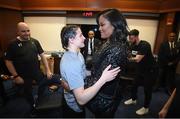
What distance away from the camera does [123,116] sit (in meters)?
2.83

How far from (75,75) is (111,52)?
31cm

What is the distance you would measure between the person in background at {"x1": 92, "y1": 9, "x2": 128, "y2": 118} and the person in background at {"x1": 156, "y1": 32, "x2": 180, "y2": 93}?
119 inches

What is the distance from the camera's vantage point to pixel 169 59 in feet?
12.7

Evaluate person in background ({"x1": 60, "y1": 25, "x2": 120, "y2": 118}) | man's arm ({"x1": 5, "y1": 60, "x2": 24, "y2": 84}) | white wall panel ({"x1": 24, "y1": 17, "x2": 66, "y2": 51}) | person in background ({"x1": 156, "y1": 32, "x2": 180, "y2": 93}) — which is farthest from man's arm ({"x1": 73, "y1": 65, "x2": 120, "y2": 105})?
white wall panel ({"x1": 24, "y1": 17, "x2": 66, "y2": 51})

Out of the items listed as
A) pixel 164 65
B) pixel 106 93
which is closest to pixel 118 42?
pixel 106 93

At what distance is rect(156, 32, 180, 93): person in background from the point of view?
12.6 feet

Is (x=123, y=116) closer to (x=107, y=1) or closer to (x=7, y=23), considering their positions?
(x=107, y=1)

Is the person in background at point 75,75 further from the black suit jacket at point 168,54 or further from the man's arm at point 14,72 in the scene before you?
the black suit jacket at point 168,54

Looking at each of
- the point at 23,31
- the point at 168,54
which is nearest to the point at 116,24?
the point at 23,31

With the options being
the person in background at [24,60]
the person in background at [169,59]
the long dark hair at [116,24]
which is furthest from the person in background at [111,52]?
the person in background at [169,59]

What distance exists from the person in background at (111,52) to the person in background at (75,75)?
0.21 ft

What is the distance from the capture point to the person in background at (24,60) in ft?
8.61

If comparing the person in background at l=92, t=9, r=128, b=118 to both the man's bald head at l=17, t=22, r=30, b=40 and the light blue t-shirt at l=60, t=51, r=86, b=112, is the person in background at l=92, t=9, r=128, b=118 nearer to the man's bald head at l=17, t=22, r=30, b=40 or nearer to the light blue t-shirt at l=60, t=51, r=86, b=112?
the light blue t-shirt at l=60, t=51, r=86, b=112

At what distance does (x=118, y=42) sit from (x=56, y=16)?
3.75 metres
